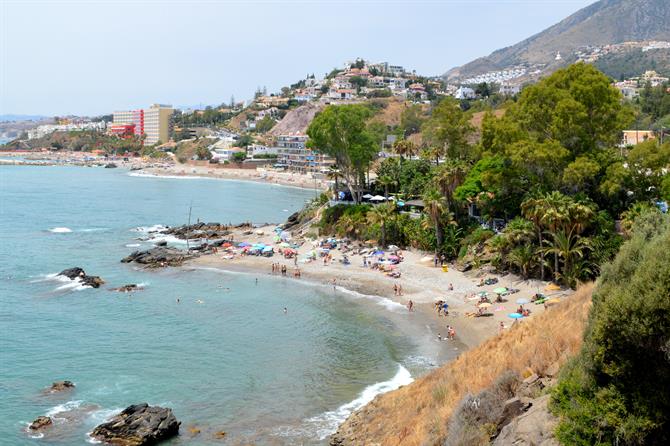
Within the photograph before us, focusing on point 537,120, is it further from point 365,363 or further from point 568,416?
point 568,416

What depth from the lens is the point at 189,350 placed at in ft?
98.9

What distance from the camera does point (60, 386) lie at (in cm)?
2559

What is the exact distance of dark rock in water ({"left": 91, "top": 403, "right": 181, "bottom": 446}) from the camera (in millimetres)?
20859

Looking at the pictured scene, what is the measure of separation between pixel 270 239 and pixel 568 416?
1836 inches

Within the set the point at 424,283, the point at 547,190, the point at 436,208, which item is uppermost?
the point at 547,190

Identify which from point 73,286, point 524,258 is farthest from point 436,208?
point 73,286

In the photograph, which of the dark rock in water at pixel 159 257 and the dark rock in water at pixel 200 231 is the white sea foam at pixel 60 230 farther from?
the dark rock in water at pixel 159 257

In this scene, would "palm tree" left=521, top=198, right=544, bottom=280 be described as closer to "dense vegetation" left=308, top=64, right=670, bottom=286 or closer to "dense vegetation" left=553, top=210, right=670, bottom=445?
"dense vegetation" left=308, top=64, right=670, bottom=286

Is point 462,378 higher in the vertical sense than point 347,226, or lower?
higher

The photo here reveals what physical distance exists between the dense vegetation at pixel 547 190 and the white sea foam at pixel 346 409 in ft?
44.8

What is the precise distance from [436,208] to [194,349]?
1900 cm

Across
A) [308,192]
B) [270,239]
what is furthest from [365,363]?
[308,192]

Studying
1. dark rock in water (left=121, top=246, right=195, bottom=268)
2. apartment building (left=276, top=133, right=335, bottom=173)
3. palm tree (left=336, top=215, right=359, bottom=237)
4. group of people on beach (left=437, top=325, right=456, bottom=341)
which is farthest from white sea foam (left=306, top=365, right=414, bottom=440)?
apartment building (left=276, top=133, right=335, bottom=173)

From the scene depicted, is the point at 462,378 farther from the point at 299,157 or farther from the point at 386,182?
the point at 299,157
